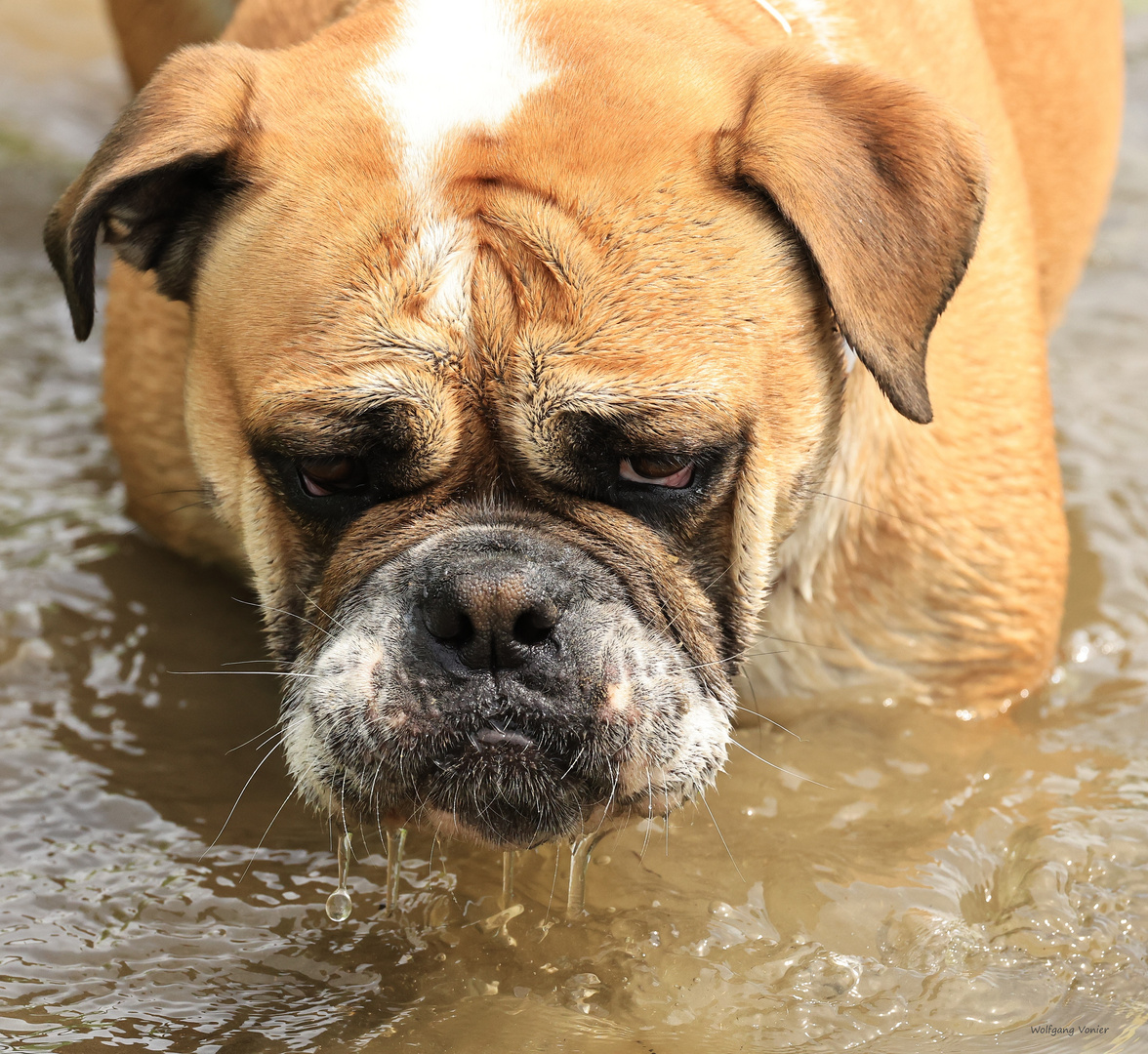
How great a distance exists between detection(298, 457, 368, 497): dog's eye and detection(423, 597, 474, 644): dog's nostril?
0.39 m

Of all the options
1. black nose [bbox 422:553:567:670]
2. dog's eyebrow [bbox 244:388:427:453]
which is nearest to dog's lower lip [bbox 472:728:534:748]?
Answer: black nose [bbox 422:553:567:670]

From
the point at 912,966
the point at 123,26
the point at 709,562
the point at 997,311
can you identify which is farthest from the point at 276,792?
the point at 123,26

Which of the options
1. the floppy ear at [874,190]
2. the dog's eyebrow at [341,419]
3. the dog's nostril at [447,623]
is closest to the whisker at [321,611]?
the dog's nostril at [447,623]

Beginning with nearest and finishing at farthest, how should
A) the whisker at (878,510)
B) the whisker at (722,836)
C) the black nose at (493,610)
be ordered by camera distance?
the black nose at (493,610) < the whisker at (722,836) < the whisker at (878,510)

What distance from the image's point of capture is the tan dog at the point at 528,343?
2.88 meters

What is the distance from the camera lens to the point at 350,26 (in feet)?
11.4

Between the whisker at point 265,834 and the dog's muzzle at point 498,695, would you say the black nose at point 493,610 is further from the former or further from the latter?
the whisker at point 265,834

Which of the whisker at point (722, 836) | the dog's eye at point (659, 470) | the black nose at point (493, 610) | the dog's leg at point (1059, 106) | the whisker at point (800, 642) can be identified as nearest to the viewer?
the black nose at point (493, 610)

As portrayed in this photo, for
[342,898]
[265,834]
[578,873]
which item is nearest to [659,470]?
[578,873]

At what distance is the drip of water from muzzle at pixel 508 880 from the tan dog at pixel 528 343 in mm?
273

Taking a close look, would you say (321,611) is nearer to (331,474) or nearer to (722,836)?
(331,474)

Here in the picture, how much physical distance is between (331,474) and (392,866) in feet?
2.94

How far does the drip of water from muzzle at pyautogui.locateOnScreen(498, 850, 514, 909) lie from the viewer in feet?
10.7

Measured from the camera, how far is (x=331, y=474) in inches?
121
